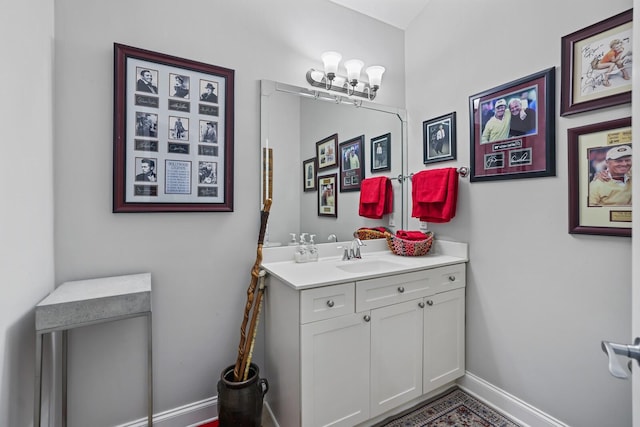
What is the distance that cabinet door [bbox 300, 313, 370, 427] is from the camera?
132 centimetres

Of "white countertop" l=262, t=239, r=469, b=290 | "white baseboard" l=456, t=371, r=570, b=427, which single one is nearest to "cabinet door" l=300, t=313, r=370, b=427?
"white countertop" l=262, t=239, r=469, b=290

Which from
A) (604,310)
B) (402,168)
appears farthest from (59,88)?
(604,310)

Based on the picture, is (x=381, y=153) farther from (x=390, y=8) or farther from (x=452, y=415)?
(x=452, y=415)

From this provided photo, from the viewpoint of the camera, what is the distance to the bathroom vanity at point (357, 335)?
1.34 metres

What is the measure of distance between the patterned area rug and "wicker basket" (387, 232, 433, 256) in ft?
2.99

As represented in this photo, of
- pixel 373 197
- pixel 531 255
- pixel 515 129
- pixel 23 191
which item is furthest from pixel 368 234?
pixel 23 191

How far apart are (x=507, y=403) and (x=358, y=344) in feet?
3.30

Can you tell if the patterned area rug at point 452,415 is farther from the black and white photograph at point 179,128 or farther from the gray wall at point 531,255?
the black and white photograph at point 179,128

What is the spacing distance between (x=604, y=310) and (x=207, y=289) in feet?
6.35

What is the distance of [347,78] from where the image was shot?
6.67 feet

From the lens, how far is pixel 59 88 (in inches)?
52.1

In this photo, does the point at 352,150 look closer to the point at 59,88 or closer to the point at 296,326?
the point at 296,326

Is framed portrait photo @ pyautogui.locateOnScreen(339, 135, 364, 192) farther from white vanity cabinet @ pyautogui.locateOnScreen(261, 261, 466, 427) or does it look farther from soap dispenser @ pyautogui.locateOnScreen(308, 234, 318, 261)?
white vanity cabinet @ pyautogui.locateOnScreen(261, 261, 466, 427)

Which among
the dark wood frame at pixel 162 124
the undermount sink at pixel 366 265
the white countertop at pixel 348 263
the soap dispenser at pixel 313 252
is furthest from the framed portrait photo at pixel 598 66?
the dark wood frame at pixel 162 124
